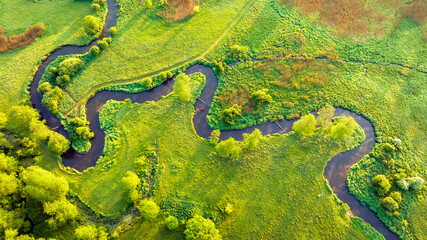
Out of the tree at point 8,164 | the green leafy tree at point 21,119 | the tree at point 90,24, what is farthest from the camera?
the tree at point 90,24

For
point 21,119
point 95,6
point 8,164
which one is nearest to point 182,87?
point 21,119

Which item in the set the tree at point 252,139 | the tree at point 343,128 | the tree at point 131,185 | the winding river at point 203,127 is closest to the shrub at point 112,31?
the winding river at point 203,127

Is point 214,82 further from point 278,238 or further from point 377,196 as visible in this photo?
point 377,196

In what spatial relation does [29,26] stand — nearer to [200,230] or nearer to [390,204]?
[200,230]

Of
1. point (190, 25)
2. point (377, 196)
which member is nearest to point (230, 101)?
point (190, 25)

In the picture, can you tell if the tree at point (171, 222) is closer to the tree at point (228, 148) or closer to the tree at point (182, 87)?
the tree at point (228, 148)

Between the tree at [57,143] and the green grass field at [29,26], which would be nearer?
the tree at [57,143]

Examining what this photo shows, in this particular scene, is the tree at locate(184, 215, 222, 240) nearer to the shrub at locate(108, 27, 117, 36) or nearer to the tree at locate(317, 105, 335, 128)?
the tree at locate(317, 105, 335, 128)

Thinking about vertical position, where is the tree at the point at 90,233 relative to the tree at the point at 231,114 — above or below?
below
